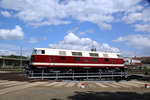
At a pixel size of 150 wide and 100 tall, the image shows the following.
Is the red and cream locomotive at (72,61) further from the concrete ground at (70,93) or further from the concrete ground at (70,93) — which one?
the concrete ground at (70,93)

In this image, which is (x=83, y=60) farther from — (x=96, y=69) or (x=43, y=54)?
(x=43, y=54)

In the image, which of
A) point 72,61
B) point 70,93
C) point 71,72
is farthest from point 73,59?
point 70,93

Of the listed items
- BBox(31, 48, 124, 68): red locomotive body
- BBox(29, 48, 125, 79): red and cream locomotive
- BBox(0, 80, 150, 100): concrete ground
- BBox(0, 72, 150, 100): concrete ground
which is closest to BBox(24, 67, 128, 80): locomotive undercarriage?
BBox(29, 48, 125, 79): red and cream locomotive

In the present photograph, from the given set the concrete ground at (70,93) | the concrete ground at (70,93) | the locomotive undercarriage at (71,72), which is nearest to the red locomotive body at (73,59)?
the locomotive undercarriage at (71,72)

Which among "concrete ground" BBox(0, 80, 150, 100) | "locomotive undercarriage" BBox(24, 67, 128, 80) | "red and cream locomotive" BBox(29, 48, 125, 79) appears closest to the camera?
"concrete ground" BBox(0, 80, 150, 100)

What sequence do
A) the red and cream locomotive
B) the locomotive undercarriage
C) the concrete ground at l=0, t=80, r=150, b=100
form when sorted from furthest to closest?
the red and cream locomotive → the locomotive undercarriage → the concrete ground at l=0, t=80, r=150, b=100

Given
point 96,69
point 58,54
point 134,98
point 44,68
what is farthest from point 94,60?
point 134,98

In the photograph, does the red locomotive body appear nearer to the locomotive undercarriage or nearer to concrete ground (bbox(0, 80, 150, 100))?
the locomotive undercarriage

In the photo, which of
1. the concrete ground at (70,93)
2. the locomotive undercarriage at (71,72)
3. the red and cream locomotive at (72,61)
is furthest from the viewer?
the red and cream locomotive at (72,61)

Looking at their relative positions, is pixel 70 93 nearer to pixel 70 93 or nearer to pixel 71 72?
pixel 70 93

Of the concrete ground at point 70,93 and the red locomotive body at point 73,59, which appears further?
the red locomotive body at point 73,59

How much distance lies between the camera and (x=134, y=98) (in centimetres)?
826

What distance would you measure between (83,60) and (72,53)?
7.74 ft

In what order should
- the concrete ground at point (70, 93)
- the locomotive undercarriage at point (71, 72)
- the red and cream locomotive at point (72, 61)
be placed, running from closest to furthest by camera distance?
the concrete ground at point (70, 93), the locomotive undercarriage at point (71, 72), the red and cream locomotive at point (72, 61)
